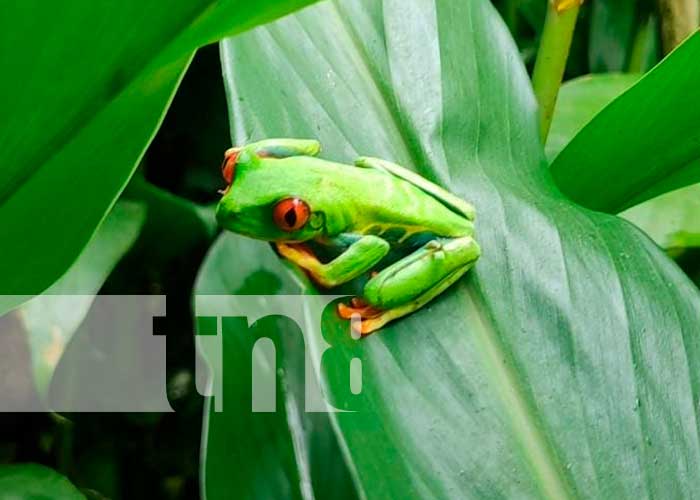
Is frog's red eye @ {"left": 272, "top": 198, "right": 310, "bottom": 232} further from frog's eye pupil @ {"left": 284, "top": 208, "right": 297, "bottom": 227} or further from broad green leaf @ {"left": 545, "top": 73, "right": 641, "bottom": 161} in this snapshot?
broad green leaf @ {"left": 545, "top": 73, "right": 641, "bottom": 161}

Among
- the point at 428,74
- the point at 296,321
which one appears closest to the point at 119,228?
the point at 296,321

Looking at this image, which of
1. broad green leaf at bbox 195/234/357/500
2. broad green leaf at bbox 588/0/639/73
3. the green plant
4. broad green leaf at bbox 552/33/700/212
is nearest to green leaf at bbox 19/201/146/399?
the green plant

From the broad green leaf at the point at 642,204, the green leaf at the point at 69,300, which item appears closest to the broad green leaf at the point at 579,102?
the broad green leaf at the point at 642,204

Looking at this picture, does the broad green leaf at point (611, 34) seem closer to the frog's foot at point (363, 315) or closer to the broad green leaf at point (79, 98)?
the frog's foot at point (363, 315)

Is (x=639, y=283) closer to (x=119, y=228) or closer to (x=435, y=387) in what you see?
(x=435, y=387)

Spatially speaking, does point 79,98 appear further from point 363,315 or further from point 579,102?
point 579,102

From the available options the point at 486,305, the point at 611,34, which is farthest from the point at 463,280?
the point at 611,34
